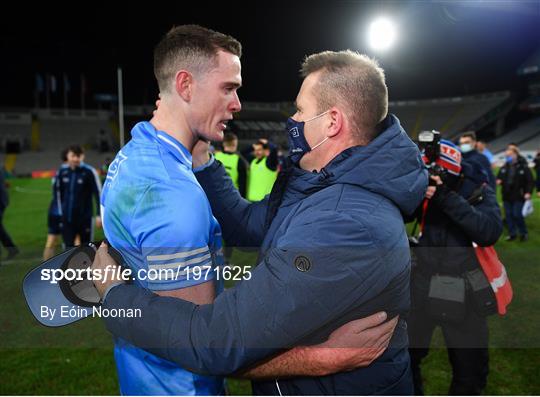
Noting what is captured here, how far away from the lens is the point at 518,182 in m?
8.19

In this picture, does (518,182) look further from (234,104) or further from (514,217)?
(234,104)

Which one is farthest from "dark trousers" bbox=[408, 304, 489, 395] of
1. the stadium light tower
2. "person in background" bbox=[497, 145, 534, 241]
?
"person in background" bbox=[497, 145, 534, 241]

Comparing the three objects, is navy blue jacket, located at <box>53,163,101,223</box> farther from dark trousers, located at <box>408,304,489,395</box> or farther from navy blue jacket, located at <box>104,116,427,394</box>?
navy blue jacket, located at <box>104,116,427,394</box>

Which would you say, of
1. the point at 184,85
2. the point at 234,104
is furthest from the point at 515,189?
the point at 184,85

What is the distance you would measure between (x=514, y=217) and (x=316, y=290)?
27.3 feet

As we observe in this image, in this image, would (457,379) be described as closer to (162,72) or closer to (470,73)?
(162,72)

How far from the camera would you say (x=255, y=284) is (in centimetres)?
108

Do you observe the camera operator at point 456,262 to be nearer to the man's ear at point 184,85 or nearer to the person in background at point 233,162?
the man's ear at point 184,85

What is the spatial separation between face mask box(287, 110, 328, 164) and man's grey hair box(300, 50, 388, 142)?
0.14m

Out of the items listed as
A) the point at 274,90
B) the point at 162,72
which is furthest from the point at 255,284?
the point at 274,90

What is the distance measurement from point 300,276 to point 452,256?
1862mm

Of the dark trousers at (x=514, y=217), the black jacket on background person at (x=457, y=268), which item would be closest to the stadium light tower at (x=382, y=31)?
the dark trousers at (x=514, y=217)

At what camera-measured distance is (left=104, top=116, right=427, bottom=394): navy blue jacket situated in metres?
1.06

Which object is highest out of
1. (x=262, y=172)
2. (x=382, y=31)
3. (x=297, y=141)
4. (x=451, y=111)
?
(x=382, y=31)
